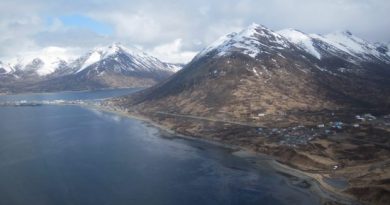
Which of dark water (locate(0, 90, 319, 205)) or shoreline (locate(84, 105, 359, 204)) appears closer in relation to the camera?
shoreline (locate(84, 105, 359, 204))

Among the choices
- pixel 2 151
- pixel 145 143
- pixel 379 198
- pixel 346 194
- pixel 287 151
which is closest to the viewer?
pixel 379 198

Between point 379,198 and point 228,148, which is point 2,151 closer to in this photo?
point 228,148

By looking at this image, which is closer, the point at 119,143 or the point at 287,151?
the point at 287,151

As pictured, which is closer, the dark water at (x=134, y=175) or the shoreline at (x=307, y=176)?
the shoreline at (x=307, y=176)

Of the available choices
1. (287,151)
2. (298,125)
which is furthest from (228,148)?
(298,125)

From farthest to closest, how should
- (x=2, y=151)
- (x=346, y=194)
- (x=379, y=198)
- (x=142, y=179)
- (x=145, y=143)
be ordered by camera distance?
1. (x=145, y=143)
2. (x=2, y=151)
3. (x=142, y=179)
4. (x=346, y=194)
5. (x=379, y=198)

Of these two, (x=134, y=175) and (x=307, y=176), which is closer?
(x=307, y=176)

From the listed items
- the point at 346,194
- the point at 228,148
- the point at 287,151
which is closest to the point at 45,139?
the point at 228,148
